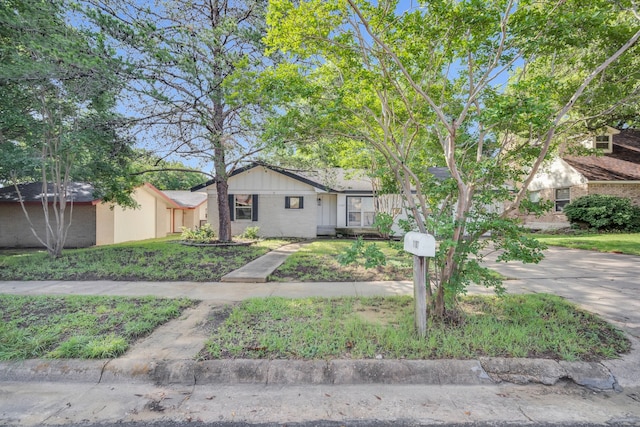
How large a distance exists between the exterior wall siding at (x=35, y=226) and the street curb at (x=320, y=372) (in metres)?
14.7

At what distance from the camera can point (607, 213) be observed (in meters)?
14.1

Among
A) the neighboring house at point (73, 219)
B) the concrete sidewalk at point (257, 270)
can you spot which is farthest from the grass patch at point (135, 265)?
the neighboring house at point (73, 219)

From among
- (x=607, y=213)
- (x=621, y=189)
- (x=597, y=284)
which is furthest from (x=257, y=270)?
(x=621, y=189)

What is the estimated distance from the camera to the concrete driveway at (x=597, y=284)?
3701mm

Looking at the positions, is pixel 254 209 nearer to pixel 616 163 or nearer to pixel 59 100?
pixel 59 100

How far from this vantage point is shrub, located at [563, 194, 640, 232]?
13.9 meters

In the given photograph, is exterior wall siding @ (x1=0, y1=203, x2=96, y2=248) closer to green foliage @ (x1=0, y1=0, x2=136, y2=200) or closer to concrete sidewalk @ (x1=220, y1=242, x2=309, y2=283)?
green foliage @ (x1=0, y1=0, x2=136, y2=200)

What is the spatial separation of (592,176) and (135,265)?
64.2ft

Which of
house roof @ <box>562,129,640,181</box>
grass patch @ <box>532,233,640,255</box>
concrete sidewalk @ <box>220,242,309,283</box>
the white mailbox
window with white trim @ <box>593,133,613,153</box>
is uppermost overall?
window with white trim @ <box>593,133,613,153</box>

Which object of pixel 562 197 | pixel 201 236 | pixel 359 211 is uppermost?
pixel 562 197

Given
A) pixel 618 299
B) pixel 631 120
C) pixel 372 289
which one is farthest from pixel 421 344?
pixel 631 120

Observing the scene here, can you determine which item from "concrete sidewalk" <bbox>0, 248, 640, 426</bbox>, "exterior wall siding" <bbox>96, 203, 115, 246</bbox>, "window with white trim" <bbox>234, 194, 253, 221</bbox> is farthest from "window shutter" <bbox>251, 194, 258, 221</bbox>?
"concrete sidewalk" <bbox>0, 248, 640, 426</bbox>

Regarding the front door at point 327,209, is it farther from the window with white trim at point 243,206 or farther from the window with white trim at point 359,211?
the window with white trim at point 243,206

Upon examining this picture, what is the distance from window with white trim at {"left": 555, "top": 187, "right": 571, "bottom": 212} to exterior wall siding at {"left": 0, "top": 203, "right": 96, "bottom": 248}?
2405 cm
